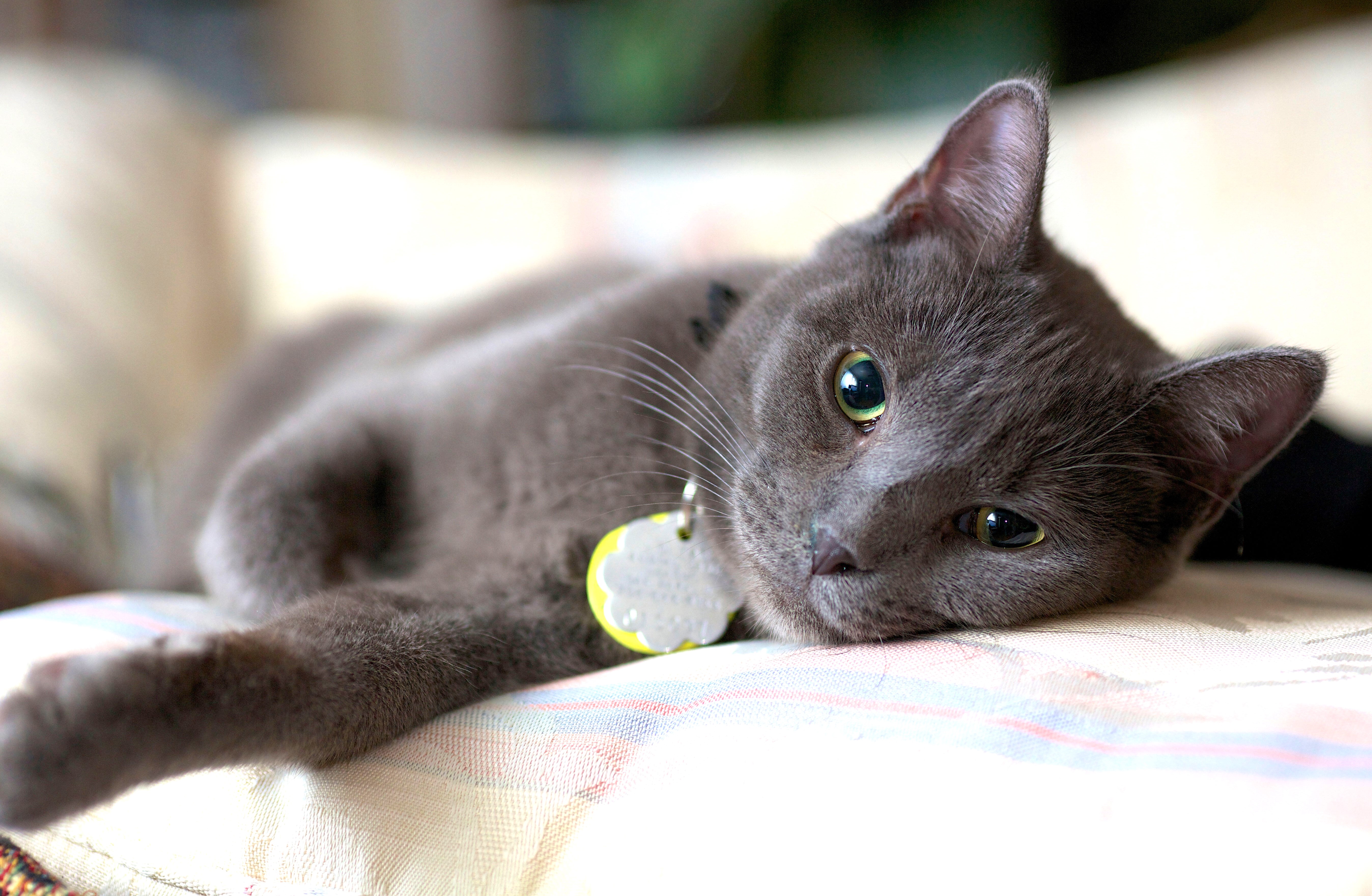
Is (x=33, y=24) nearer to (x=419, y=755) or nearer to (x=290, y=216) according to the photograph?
(x=290, y=216)

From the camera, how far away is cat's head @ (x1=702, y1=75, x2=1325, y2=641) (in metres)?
0.83

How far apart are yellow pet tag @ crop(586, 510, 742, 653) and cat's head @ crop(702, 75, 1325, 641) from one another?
52 millimetres

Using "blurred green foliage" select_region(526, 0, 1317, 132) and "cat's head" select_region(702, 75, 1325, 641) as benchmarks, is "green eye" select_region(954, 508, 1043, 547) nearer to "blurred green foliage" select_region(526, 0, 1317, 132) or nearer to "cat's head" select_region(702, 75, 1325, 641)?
"cat's head" select_region(702, 75, 1325, 641)

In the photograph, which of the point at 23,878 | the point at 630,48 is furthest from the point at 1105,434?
the point at 630,48

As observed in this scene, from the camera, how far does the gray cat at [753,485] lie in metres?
0.72

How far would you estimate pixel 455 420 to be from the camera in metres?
1.14

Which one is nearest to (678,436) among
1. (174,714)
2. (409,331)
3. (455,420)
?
(455,420)

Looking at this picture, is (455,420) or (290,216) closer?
(455,420)

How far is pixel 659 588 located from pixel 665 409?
0.22 metres

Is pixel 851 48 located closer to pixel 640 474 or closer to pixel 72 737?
pixel 640 474

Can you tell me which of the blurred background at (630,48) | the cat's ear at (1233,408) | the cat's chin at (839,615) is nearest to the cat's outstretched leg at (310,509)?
the cat's chin at (839,615)

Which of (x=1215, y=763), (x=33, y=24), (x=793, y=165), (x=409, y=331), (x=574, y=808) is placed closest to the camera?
(x=1215, y=763)

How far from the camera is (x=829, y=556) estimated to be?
825 mm

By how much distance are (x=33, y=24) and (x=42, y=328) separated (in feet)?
7.34
